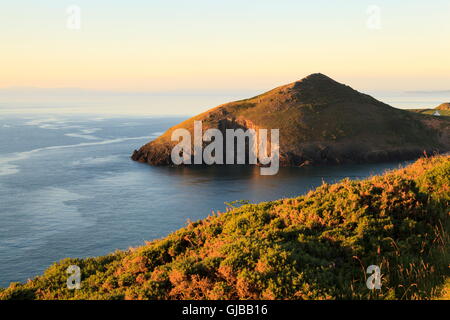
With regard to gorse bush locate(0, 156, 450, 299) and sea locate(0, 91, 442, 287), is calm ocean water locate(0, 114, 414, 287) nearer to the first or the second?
sea locate(0, 91, 442, 287)

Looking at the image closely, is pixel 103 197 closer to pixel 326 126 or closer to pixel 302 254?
pixel 302 254

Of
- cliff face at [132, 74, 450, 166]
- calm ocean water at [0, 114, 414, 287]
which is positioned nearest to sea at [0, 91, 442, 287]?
calm ocean water at [0, 114, 414, 287]

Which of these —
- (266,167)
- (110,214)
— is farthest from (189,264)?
(266,167)

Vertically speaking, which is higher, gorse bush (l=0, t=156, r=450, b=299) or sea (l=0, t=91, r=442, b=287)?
gorse bush (l=0, t=156, r=450, b=299)

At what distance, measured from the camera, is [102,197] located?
8481cm

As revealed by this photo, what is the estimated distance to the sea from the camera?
175 feet

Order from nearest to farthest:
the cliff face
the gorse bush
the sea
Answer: the gorse bush
the sea
the cliff face

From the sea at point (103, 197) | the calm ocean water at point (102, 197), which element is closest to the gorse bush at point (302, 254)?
the sea at point (103, 197)

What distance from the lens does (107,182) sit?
3989 inches

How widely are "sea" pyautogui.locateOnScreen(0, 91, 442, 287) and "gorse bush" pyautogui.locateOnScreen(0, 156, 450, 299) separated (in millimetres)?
8613

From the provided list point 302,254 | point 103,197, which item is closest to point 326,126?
point 103,197

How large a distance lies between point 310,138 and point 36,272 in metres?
103

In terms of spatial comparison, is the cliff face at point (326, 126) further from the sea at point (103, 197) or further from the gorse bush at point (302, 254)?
the gorse bush at point (302, 254)

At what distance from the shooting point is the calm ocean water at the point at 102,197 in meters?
53.5
